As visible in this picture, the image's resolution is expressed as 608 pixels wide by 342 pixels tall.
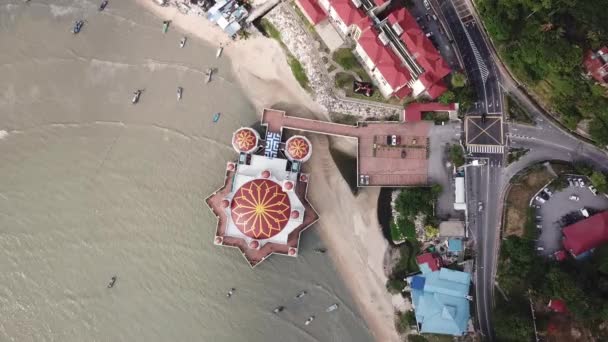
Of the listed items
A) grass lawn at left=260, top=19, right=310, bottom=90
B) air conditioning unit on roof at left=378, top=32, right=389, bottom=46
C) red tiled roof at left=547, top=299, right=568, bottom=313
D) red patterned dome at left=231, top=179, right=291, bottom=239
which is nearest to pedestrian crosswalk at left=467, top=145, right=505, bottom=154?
air conditioning unit on roof at left=378, top=32, right=389, bottom=46

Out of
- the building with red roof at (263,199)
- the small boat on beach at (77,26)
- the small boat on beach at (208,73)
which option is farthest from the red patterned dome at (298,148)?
the small boat on beach at (77,26)

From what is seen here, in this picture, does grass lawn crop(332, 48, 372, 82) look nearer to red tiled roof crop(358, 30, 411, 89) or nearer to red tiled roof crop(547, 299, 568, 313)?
red tiled roof crop(358, 30, 411, 89)

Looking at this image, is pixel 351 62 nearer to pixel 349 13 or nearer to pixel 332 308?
pixel 349 13

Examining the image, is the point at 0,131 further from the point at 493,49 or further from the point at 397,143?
the point at 493,49

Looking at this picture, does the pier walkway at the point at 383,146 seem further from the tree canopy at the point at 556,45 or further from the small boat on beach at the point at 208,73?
the tree canopy at the point at 556,45

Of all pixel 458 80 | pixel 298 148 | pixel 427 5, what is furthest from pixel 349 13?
pixel 298 148

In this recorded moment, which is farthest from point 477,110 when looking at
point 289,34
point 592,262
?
point 289,34

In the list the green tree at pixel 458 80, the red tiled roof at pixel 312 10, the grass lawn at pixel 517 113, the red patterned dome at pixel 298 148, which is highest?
the red tiled roof at pixel 312 10

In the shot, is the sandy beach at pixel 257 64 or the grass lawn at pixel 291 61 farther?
the sandy beach at pixel 257 64
